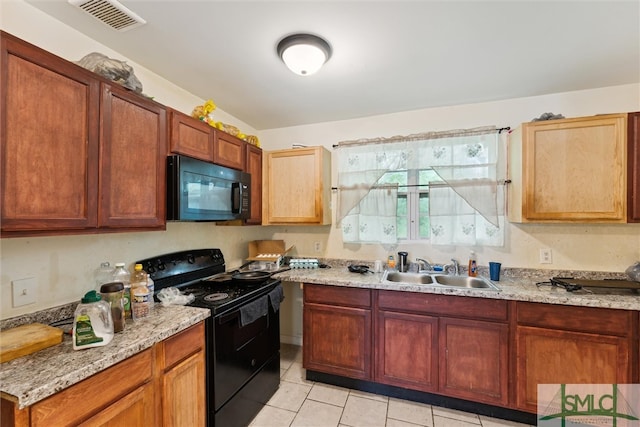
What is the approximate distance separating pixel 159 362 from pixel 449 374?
75.7 inches

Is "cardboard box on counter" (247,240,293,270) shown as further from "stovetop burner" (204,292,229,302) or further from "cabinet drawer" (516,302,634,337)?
"cabinet drawer" (516,302,634,337)

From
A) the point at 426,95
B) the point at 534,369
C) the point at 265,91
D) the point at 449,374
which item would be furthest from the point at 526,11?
the point at 449,374

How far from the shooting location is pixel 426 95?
2301 mm

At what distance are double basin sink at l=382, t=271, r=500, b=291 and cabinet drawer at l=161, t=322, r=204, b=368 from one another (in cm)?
144

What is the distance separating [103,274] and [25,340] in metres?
0.56

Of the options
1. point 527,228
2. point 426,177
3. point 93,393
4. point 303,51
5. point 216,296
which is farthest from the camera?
point 426,177

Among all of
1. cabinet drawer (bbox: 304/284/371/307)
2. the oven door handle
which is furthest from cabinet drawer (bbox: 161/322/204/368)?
cabinet drawer (bbox: 304/284/371/307)

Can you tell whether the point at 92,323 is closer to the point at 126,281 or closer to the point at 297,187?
the point at 126,281

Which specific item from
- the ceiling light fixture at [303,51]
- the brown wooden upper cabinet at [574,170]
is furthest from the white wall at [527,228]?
the ceiling light fixture at [303,51]

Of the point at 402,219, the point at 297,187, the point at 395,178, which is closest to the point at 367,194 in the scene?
the point at 395,178

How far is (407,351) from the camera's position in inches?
82.0

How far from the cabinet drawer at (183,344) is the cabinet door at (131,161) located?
25.2 inches

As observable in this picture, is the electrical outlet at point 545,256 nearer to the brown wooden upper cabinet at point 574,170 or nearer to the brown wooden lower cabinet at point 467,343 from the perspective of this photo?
the brown wooden upper cabinet at point 574,170

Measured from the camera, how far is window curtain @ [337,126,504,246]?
7.64ft
